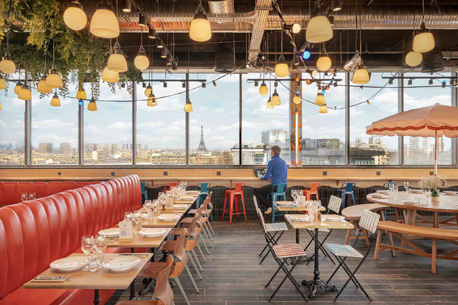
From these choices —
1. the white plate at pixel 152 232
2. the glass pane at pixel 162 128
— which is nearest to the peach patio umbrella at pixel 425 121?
the white plate at pixel 152 232

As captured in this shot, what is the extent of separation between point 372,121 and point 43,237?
9.18m

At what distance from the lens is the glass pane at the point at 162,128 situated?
31.8 feet

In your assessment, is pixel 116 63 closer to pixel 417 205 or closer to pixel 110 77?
pixel 110 77

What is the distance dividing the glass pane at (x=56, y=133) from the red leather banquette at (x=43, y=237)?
5.57 meters

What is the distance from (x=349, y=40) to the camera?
850 centimetres

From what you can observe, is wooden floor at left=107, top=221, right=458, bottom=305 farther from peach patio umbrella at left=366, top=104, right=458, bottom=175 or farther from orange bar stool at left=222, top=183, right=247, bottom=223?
orange bar stool at left=222, top=183, right=247, bottom=223

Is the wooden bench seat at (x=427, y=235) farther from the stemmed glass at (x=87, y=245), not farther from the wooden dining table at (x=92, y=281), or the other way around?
the stemmed glass at (x=87, y=245)

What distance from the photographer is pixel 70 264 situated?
248 cm

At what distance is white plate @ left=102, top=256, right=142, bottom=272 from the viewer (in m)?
2.36

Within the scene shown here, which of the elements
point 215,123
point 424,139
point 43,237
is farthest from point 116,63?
point 424,139

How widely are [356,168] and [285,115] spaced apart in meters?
2.52

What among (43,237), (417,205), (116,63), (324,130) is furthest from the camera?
(324,130)

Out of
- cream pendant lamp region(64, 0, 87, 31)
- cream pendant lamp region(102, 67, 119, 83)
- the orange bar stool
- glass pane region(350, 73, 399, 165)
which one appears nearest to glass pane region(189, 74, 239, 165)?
the orange bar stool

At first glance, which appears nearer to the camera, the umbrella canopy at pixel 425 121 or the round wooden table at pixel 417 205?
the round wooden table at pixel 417 205
